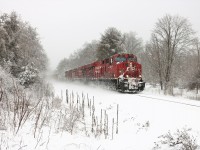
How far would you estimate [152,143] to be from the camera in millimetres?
6859

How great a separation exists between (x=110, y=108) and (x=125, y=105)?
931mm

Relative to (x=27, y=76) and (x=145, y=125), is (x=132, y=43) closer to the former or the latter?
(x=27, y=76)

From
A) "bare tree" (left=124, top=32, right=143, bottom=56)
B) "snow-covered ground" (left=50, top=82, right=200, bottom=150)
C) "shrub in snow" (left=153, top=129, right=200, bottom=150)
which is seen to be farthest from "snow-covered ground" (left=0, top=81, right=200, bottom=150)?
"bare tree" (left=124, top=32, right=143, bottom=56)

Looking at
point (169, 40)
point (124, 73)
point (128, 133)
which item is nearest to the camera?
point (128, 133)

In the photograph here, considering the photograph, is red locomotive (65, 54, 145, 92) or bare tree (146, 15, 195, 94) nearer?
red locomotive (65, 54, 145, 92)

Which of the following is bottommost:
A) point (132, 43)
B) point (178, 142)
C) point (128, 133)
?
point (128, 133)

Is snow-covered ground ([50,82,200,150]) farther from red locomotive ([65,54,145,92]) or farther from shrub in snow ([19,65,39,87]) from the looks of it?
shrub in snow ([19,65,39,87])

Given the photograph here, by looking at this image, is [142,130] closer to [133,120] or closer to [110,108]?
[133,120]

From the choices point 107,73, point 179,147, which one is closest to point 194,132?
point 179,147

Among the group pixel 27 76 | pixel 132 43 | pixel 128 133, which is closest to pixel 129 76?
pixel 27 76

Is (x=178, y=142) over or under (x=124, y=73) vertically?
under

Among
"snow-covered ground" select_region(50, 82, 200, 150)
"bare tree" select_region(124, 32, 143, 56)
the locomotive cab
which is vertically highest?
"bare tree" select_region(124, 32, 143, 56)

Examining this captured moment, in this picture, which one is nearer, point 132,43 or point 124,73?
point 124,73

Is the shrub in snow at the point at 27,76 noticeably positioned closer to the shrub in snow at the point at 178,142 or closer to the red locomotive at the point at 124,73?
the red locomotive at the point at 124,73
